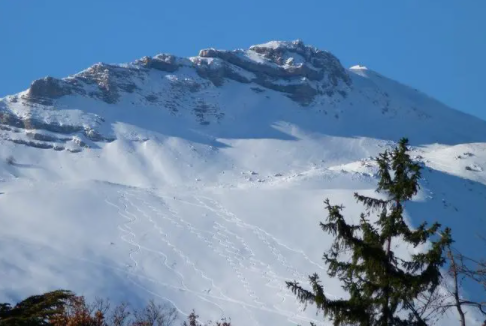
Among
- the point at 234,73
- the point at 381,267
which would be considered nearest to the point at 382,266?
the point at 381,267

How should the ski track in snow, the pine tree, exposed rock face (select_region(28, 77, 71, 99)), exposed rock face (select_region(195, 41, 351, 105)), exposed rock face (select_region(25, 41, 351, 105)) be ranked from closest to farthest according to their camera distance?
the pine tree < the ski track in snow < exposed rock face (select_region(28, 77, 71, 99)) < exposed rock face (select_region(25, 41, 351, 105)) < exposed rock face (select_region(195, 41, 351, 105))

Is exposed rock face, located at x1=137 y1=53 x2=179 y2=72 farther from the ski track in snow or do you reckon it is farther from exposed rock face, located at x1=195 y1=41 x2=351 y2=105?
the ski track in snow

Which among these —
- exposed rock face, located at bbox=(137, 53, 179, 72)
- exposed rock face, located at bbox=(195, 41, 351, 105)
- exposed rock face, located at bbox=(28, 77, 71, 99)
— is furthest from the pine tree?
exposed rock face, located at bbox=(137, 53, 179, 72)

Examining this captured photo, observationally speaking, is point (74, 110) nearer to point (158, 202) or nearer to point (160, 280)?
point (158, 202)

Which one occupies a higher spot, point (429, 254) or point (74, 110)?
point (74, 110)

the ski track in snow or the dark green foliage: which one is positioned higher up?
the ski track in snow

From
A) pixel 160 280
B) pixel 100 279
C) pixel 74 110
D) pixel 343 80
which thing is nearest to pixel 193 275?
pixel 160 280

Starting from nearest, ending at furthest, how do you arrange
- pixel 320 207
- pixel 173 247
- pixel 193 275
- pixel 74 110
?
pixel 193 275, pixel 173 247, pixel 320 207, pixel 74 110

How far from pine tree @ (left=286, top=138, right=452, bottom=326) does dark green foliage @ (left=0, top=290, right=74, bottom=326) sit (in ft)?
12.1

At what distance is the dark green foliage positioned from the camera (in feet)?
33.5

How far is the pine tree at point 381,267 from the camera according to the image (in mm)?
9766

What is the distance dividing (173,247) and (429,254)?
51.7 m

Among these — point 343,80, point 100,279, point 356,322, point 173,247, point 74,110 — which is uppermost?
point 343,80

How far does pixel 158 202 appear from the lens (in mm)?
74938
